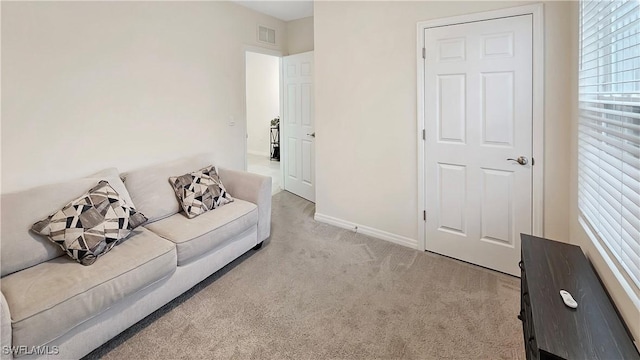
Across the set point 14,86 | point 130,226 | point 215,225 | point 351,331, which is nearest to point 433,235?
point 351,331

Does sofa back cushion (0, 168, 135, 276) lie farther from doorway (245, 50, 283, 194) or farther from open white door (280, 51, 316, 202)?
doorway (245, 50, 283, 194)

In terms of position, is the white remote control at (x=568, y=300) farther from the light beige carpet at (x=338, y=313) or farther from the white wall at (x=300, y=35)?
the white wall at (x=300, y=35)

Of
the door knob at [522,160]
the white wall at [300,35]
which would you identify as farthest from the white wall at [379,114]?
the white wall at [300,35]

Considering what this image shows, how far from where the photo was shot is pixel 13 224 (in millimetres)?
1913

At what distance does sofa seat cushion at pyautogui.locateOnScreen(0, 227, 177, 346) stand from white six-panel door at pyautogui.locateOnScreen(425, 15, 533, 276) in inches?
86.5

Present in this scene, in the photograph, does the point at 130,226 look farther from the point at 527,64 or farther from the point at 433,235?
the point at 527,64

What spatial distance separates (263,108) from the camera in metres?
8.26

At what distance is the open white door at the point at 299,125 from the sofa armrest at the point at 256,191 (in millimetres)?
1619

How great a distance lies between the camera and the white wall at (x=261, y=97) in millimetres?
7945

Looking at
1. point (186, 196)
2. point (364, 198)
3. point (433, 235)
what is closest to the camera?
point (186, 196)

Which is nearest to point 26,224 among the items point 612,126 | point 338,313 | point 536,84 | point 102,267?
point 102,267

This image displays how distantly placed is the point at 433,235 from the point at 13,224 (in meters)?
2.96

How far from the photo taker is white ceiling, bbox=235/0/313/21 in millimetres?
4055

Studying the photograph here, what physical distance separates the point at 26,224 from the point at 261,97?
6.65m
